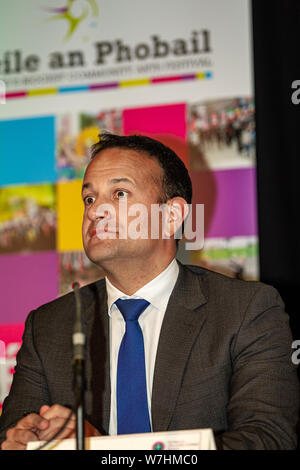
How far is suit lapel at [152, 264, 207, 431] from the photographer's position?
244 cm

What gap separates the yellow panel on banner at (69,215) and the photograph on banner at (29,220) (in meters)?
0.04

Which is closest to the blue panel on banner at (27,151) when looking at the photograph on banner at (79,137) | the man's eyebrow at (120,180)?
the photograph on banner at (79,137)

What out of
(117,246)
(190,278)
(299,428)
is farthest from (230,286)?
(299,428)

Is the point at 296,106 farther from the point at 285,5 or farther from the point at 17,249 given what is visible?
the point at 17,249

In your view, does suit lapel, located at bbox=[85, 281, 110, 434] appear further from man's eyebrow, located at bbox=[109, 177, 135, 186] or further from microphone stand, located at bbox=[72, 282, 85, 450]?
microphone stand, located at bbox=[72, 282, 85, 450]

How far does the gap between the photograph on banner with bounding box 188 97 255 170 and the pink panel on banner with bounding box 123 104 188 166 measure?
48mm

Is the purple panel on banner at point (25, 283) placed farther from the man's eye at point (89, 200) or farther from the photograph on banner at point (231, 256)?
the man's eye at point (89, 200)

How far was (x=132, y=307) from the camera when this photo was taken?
2713 millimetres

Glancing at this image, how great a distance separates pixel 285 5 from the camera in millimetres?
3812

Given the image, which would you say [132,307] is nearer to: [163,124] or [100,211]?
[100,211]

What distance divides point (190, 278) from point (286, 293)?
104 centimetres

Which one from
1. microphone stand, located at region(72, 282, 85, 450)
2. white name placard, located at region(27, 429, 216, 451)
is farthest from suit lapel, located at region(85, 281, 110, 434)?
microphone stand, located at region(72, 282, 85, 450)

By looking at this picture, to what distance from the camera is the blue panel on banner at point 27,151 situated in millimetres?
4074

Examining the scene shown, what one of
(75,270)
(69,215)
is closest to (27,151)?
(69,215)
